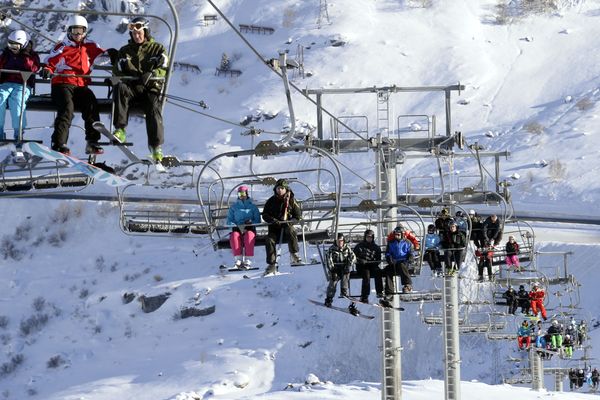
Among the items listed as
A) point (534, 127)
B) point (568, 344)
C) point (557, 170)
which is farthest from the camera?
point (534, 127)

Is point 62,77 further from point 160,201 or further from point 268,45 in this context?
point 268,45

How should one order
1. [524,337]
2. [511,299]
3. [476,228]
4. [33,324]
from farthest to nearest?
[33,324] < [524,337] < [511,299] < [476,228]

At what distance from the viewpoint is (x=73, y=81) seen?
17.0 meters

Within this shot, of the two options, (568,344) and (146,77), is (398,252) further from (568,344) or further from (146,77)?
(568,344)

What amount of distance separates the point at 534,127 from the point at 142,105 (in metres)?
48.9

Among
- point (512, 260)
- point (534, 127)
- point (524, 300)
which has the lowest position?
point (524, 300)

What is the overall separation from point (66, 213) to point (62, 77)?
150ft

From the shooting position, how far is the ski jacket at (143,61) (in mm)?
16516

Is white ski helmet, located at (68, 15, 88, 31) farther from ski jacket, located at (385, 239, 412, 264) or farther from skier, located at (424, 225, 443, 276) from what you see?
skier, located at (424, 225, 443, 276)

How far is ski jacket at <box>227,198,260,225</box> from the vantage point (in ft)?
69.3

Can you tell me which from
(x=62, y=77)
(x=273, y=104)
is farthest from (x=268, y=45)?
(x=62, y=77)

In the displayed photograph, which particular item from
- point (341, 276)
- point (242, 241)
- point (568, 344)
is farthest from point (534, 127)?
point (242, 241)

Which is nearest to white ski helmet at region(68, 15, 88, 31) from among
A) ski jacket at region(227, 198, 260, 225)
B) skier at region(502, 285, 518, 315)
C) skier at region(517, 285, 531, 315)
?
ski jacket at region(227, 198, 260, 225)

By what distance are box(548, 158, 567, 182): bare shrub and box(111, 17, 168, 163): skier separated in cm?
4337
